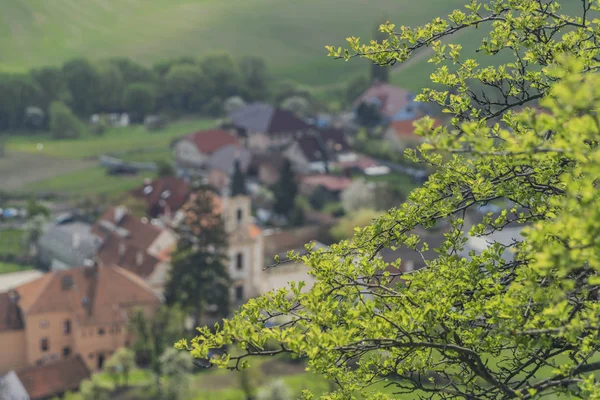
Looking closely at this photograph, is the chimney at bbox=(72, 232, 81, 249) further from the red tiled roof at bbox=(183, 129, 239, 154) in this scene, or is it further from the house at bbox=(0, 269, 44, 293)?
the red tiled roof at bbox=(183, 129, 239, 154)

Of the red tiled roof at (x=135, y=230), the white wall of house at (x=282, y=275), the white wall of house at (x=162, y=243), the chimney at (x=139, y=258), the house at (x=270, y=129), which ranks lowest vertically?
Answer: the white wall of house at (x=282, y=275)

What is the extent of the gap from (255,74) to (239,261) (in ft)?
233

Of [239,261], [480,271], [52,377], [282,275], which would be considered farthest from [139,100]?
[480,271]

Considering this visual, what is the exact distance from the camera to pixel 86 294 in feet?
139

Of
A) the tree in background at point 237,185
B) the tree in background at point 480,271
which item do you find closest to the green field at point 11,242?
the tree in background at point 237,185

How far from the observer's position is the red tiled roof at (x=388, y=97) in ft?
325

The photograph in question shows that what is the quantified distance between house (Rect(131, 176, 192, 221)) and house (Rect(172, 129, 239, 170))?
14.0 m

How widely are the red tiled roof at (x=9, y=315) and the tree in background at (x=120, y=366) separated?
5607 millimetres

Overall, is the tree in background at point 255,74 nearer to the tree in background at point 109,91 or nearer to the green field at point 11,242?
the tree in background at point 109,91

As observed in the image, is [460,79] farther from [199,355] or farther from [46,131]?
[46,131]

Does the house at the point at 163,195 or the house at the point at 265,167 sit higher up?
the house at the point at 265,167

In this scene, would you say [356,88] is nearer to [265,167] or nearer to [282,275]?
[265,167]

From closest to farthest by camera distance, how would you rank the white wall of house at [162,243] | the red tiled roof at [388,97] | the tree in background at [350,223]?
the white wall of house at [162,243], the tree in background at [350,223], the red tiled roof at [388,97]

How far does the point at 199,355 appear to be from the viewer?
6.07 m
